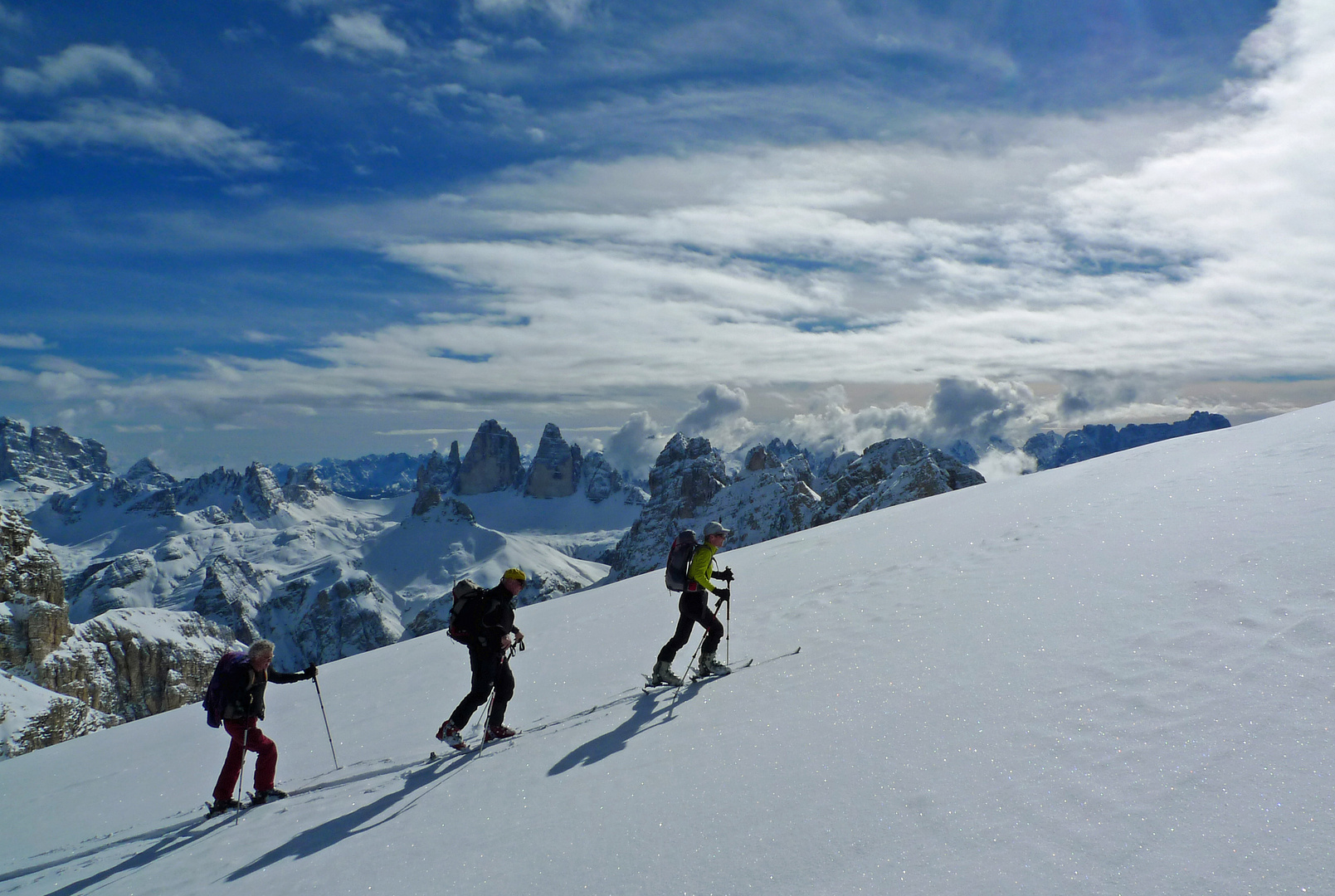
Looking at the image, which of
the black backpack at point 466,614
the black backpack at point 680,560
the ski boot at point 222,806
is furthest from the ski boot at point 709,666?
the ski boot at point 222,806

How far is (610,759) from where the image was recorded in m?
7.96

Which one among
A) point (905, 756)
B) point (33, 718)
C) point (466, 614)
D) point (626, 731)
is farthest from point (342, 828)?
point (33, 718)

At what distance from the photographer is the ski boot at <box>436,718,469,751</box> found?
9.81m

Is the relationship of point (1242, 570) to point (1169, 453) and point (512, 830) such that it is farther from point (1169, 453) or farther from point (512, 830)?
point (1169, 453)

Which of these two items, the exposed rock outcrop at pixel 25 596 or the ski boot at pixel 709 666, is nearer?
the ski boot at pixel 709 666

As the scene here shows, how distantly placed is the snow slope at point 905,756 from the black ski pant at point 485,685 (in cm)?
55

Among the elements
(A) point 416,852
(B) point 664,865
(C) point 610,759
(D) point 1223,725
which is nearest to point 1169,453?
(D) point 1223,725

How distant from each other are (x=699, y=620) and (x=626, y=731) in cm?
239

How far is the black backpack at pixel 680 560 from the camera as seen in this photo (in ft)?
35.5

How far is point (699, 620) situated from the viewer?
35.9ft

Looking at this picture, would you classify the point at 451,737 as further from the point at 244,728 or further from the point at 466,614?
the point at 244,728

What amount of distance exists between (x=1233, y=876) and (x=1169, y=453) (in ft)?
54.5

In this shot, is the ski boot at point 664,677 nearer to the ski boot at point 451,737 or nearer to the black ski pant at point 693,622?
the black ski pant at point 693,622

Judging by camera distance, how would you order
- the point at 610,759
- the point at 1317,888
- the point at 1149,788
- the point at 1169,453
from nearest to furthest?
the point at 1317,888 → the point at 1149,788 → the point at 610,759 → the point at 1169,453
